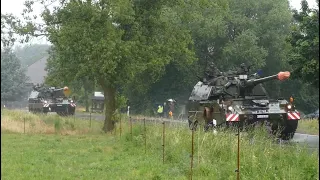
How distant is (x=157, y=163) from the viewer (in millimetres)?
11648

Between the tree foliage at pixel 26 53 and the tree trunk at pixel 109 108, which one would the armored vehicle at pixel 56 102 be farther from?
the tree trunk at pixel 109 108


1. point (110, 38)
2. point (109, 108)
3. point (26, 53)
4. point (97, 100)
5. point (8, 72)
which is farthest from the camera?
point (97, 100)

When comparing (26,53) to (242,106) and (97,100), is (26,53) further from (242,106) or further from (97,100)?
(97,100)

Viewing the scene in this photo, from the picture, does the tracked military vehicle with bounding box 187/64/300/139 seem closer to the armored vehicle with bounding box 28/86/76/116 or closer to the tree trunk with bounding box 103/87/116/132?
the tree trunk with bounding box 103/87/116/132

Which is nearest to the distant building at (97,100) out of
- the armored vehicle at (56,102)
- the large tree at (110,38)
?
Result: the armored vehicle at (56,102)

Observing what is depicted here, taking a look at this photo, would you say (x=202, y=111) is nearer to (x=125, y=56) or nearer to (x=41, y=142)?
(x=125, y=56)

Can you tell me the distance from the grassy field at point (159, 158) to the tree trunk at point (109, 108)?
6439 millimetres

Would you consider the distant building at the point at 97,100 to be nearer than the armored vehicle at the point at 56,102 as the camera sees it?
No

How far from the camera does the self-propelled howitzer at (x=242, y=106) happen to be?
16547mm

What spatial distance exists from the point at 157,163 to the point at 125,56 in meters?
10.0

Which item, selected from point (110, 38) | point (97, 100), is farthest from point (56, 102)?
point (97, 100)

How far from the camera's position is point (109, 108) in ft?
79.3

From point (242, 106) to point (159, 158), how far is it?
212 inches

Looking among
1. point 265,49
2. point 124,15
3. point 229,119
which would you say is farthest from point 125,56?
point 265,49
